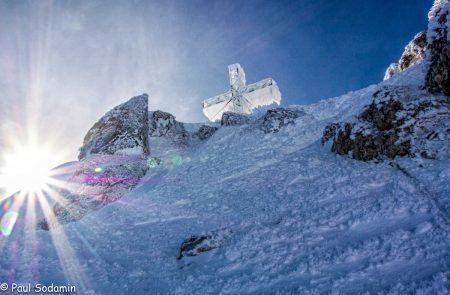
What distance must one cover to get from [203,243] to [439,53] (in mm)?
10103

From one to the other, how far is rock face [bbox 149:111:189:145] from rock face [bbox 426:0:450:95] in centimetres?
1607

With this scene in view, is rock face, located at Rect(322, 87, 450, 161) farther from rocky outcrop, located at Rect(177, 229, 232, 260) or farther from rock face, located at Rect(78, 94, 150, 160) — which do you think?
rock face, located at Rect(78, 94, 150, 160)

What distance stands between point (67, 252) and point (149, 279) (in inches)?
114

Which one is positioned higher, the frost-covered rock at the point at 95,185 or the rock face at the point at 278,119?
the rock face at the point at 278,119

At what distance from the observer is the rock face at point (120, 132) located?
20.5 meters

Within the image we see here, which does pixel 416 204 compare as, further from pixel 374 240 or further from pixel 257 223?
pixel 257 223

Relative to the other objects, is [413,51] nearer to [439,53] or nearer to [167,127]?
[439,53]

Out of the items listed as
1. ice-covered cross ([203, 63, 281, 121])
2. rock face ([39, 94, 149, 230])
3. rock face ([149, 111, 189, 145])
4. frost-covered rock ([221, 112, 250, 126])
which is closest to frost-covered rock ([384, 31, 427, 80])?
frost-covered rock ([221, 112, 250, 126])

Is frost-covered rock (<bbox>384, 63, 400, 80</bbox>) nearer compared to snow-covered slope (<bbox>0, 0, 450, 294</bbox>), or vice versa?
snow-covered slope (<bbox>0, 0, 450, 294</bbox>)

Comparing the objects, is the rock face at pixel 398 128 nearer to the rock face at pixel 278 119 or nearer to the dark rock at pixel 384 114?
the dark rock at pixel 384 114

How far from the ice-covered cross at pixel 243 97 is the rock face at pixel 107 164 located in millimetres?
15007

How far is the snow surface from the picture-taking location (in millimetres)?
5559

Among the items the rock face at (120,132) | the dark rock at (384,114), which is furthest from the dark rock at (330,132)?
the rock face at (120,132)

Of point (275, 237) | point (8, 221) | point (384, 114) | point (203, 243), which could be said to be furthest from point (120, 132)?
point (275, 237)
